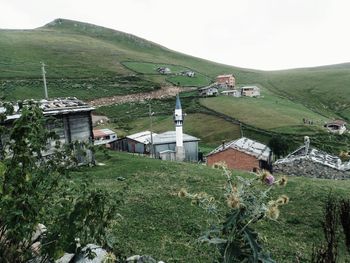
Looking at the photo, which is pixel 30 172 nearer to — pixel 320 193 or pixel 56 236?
pixel 56 236

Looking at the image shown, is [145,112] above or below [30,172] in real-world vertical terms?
below

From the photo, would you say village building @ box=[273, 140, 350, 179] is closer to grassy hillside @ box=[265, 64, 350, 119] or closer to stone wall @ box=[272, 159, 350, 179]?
stone wall @ box=[272, 159, 350, 179]

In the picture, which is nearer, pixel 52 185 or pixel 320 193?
pixel 52 185

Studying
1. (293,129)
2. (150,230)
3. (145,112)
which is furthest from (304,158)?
(145,112)

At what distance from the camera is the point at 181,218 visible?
51.4ft

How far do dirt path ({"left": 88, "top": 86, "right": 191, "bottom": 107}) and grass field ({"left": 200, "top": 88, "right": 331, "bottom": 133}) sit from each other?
51.4 ft

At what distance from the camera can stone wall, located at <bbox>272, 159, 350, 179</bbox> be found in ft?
126

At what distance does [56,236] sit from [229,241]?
2224 millimetres

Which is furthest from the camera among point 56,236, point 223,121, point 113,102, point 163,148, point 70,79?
point 70,79

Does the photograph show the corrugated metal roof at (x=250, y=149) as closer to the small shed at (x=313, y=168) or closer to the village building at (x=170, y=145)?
the village building at (x=170, y=145)

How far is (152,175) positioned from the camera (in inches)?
928

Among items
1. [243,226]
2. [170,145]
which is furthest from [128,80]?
[243,226]

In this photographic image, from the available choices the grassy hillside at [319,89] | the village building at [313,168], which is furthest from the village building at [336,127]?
the village building at [313,168]

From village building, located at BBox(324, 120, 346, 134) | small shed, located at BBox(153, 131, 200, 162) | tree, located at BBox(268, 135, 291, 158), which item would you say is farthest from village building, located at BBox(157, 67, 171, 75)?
small shed, located at BBox(153, 131, 200, 162)
